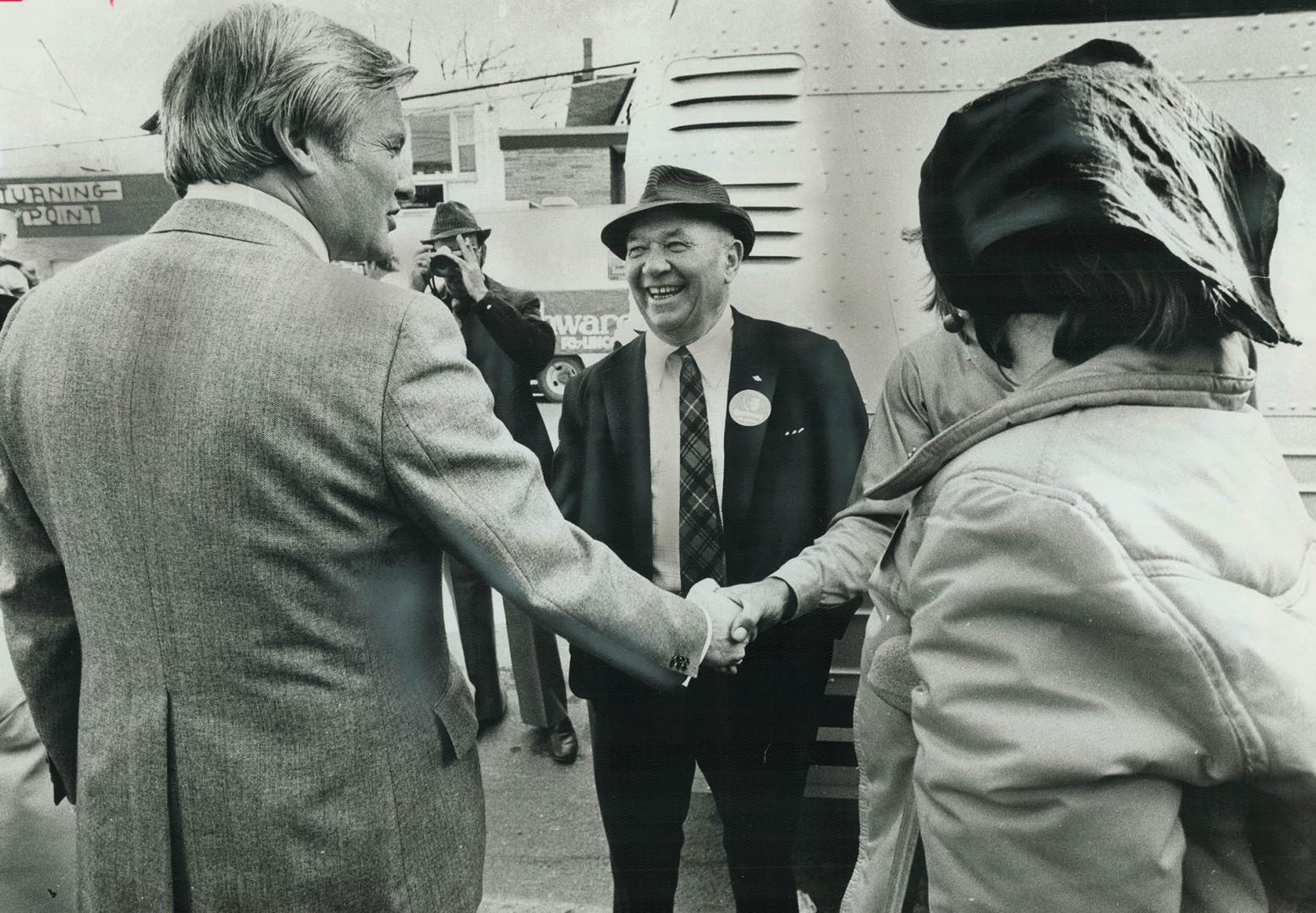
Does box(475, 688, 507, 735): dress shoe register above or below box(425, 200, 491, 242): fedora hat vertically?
below

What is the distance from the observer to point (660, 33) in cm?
145

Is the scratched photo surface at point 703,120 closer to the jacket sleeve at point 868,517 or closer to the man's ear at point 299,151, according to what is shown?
the jacket sleeve at point 868,517

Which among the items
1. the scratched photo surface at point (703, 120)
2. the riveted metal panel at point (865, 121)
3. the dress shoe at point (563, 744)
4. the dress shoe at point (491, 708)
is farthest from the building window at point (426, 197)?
the dress shoe at point (563, 744)

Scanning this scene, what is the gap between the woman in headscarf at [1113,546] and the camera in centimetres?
80

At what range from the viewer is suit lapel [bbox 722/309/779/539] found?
179cm

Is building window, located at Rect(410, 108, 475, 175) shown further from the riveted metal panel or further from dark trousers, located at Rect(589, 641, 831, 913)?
dark trousers, located at Rect(589, 641, 831, 913)

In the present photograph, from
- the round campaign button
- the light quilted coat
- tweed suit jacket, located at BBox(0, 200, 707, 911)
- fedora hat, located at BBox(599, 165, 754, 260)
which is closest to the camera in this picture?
the light quilted coat

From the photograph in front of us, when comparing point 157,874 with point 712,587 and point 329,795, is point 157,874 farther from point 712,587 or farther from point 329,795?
point 712,587

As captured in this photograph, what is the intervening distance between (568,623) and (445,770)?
1.00 ft

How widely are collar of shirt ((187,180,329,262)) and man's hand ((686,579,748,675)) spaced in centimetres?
93

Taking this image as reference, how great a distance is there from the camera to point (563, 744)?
2625 mm

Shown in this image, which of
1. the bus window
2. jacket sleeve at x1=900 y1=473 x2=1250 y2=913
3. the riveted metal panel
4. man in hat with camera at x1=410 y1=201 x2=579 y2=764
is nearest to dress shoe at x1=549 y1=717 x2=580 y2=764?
man in hat with camera at x1=410 y1=201 x2=579 y2=764

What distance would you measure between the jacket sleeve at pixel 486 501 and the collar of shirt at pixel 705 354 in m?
0.65

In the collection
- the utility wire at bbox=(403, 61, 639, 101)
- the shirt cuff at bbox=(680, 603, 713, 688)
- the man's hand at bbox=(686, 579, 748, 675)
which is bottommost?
the man's hand at bbox=(686, 579, 748, 675)
